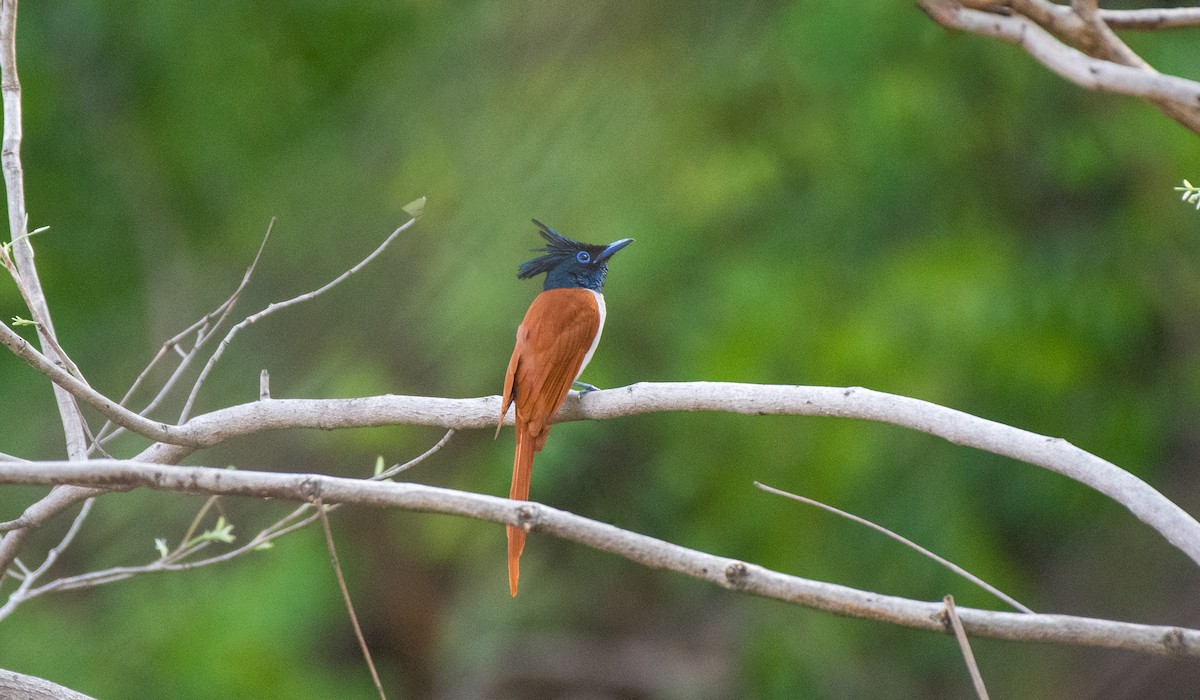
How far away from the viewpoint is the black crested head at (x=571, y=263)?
338 cm

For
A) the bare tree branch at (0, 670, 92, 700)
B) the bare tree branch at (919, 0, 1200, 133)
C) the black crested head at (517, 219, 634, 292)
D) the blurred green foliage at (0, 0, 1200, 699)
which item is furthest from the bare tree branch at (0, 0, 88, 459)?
the blurred green foliage at (0, 0, 1200, 699)

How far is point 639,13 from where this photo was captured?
230 inches

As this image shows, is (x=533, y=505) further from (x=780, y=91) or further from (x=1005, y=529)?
(x=1005, y=529)

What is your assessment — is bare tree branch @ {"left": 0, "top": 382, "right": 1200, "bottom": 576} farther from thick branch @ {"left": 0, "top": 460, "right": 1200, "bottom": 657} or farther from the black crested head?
the black crested head

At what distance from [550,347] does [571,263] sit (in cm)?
68

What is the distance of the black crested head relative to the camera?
11.1 feet

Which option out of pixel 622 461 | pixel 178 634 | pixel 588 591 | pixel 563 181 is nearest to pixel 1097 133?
pixel 563 181

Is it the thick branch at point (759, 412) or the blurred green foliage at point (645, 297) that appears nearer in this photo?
the thick branch at point (759, 412)

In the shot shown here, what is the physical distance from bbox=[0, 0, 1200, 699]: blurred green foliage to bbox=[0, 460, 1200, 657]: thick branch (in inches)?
134

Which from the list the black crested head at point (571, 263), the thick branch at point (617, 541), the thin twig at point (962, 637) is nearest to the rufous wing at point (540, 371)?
the black crested head at point (571, 263)

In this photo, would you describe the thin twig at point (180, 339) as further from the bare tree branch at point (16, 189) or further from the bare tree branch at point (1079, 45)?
the bare tree branch at point (1079, 45)

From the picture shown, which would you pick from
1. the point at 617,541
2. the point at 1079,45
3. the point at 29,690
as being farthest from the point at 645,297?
the point at 617,541

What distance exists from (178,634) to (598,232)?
9.87 feet

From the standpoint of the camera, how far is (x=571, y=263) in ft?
11.2
